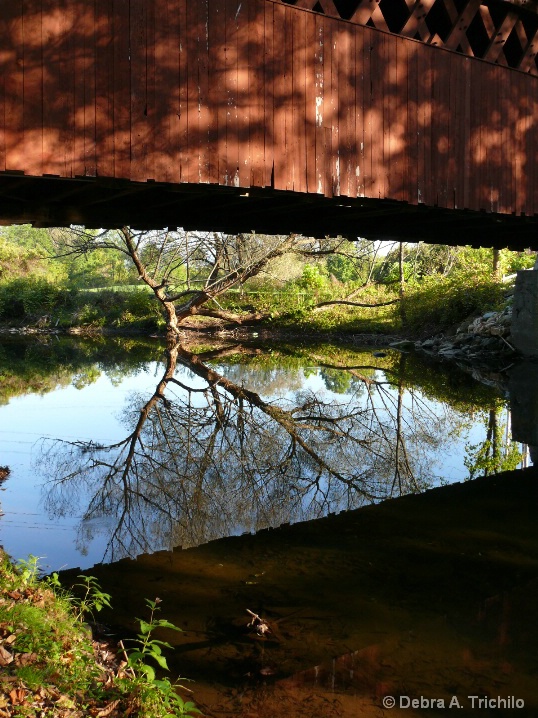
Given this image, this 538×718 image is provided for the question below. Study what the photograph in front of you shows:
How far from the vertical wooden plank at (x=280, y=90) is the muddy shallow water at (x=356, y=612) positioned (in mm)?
2877

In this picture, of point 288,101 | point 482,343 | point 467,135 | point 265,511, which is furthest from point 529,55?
point 482,343

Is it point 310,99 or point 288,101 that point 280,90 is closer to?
point 288,101

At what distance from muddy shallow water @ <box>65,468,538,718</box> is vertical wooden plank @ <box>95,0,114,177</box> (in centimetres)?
285

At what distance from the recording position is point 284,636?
3.64m

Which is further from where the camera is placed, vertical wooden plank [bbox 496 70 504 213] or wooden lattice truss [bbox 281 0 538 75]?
vertical wooden plank [bbox 496 70 504 213]

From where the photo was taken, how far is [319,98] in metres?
6.70

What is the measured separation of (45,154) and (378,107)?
3184mm

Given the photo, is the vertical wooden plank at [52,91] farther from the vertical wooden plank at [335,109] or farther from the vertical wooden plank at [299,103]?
the vertical wooden plank at [335,109]

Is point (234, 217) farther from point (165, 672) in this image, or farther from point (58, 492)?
point (165, 672)

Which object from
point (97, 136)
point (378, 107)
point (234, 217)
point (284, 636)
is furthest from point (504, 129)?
point (284, 636)

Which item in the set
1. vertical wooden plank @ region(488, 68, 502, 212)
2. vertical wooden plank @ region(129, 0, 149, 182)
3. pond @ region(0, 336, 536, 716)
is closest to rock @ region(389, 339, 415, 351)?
pond @ region(0, 336, 536, 716)

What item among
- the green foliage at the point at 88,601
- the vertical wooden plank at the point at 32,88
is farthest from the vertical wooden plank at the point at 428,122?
the green foliage at the point at 88,601

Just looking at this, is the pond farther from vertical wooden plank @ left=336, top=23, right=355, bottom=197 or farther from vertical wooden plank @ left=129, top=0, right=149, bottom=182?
vertical wooden plank @ left=336, top=23, right=355, bottom=197

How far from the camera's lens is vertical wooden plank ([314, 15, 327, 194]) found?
263 inches
